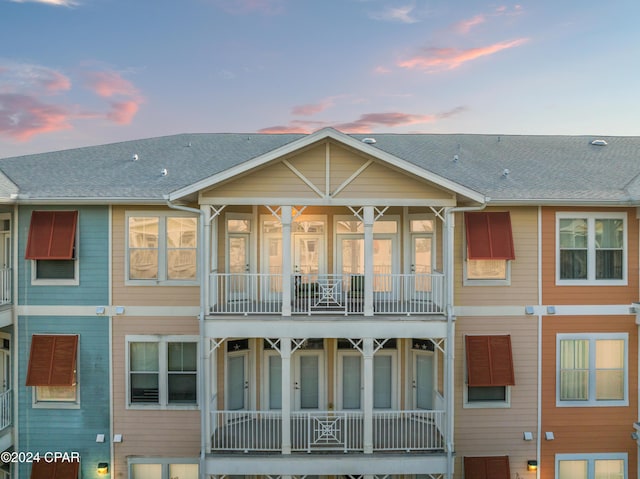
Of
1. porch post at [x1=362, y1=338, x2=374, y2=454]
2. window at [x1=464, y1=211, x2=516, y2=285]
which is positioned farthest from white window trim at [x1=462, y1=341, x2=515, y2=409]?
porch post at [x1=362, y1=338, x2=374, y2=454]

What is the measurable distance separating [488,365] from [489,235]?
330cm

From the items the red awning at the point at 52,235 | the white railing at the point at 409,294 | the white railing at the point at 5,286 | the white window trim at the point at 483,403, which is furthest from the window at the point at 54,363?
the white window trim at the point at 483,403

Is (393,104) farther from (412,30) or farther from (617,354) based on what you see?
(617,354)

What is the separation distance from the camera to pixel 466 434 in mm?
10055

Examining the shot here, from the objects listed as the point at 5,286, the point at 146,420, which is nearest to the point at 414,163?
the point at 146,420

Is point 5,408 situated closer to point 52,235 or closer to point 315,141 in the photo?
point 52,235

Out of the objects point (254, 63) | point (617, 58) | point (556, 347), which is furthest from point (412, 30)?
point (556, 347)

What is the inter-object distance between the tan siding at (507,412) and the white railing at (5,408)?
38.2 feet

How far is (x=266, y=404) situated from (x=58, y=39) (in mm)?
16602

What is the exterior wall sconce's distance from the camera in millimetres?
9961

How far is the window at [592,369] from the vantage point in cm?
1016

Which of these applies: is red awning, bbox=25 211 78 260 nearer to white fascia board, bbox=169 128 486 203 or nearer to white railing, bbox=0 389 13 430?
white fascia board, bbox=169 128 486 203

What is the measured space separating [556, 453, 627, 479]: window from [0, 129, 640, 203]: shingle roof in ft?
22.0

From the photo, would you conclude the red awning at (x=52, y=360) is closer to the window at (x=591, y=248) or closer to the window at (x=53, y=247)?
the window at (x=53, y=247)
